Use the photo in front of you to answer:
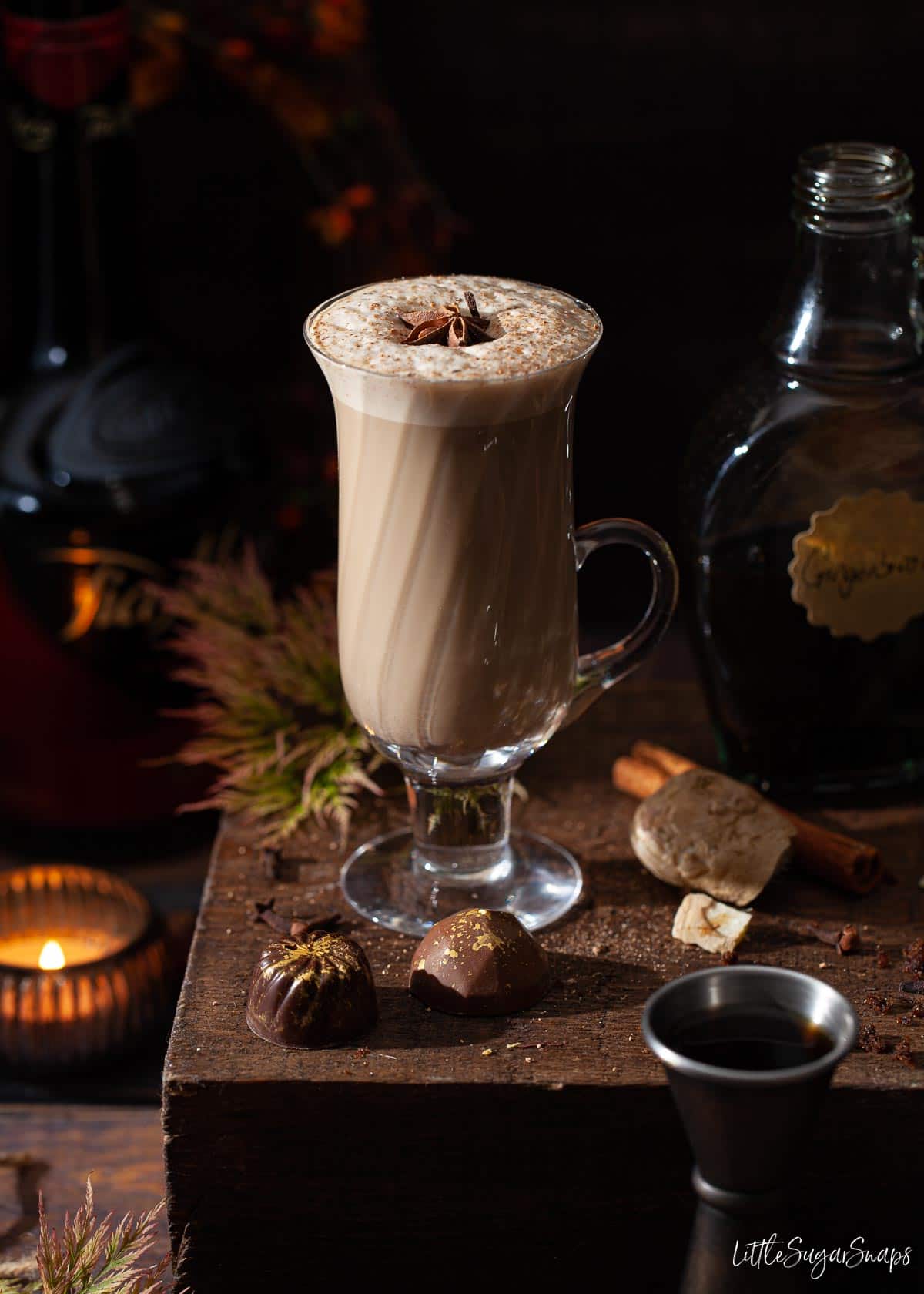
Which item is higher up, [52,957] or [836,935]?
[836,935]

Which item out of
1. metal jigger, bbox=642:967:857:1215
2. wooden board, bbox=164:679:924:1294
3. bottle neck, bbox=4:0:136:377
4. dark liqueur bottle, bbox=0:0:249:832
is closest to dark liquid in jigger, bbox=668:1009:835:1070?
metal jigger, bbox=642:967:857:1215

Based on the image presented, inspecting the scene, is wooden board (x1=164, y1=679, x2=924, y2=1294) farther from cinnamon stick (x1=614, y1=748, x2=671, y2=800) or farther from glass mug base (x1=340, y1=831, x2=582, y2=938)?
cinnamon stick (x1=614, y1=748, x2=671, y2=800)

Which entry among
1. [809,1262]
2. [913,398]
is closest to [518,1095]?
[809,1262]

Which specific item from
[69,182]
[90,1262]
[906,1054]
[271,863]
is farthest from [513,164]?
[90,1262]

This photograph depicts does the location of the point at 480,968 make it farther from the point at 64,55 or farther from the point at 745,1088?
the point at 64,55

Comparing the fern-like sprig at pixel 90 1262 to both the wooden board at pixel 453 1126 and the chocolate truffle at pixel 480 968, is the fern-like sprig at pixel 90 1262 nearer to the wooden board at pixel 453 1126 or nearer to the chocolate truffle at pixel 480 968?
the wooden board at pixel 453 1126

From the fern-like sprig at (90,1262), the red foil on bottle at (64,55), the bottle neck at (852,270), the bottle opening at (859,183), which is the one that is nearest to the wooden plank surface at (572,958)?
the fern-like sprig at (90,1262)
